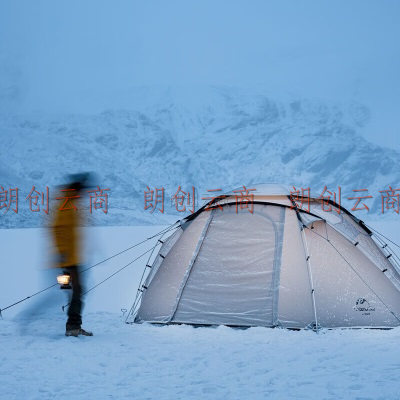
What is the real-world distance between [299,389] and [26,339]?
3185 mm

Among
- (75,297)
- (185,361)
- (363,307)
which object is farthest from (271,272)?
(75,297)

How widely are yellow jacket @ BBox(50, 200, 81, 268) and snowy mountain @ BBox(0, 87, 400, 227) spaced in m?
70.5

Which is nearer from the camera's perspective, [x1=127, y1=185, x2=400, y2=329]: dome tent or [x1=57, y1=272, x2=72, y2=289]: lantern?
[x1=57, y1=272, x2=72, y2=289]: lantern

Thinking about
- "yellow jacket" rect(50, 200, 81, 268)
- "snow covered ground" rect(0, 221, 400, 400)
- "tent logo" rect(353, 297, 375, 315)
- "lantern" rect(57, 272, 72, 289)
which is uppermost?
"yellow jacket" rect(50, 200, 81, 268)

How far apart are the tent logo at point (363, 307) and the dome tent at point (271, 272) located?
0.04 feet

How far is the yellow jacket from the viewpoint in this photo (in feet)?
18.2

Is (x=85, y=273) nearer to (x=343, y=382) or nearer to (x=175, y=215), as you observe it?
(x=343, y=382)

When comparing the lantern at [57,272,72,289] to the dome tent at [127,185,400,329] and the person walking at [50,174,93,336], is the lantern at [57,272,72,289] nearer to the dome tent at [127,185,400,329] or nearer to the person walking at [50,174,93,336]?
the person walking at [50,174,93,336]

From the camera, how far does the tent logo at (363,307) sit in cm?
596

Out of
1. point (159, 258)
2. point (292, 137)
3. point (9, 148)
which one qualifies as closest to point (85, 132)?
point (9, 148)

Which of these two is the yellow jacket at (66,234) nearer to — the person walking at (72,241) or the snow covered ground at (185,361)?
the person walking at (72,241)

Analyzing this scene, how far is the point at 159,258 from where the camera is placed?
6812 millimetres

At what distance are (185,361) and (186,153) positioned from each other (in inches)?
4279

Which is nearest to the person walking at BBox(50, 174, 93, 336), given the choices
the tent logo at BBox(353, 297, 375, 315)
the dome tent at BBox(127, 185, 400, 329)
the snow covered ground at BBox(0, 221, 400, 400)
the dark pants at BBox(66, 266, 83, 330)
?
the dark pants at BBox(66, 266, 83, 330)
